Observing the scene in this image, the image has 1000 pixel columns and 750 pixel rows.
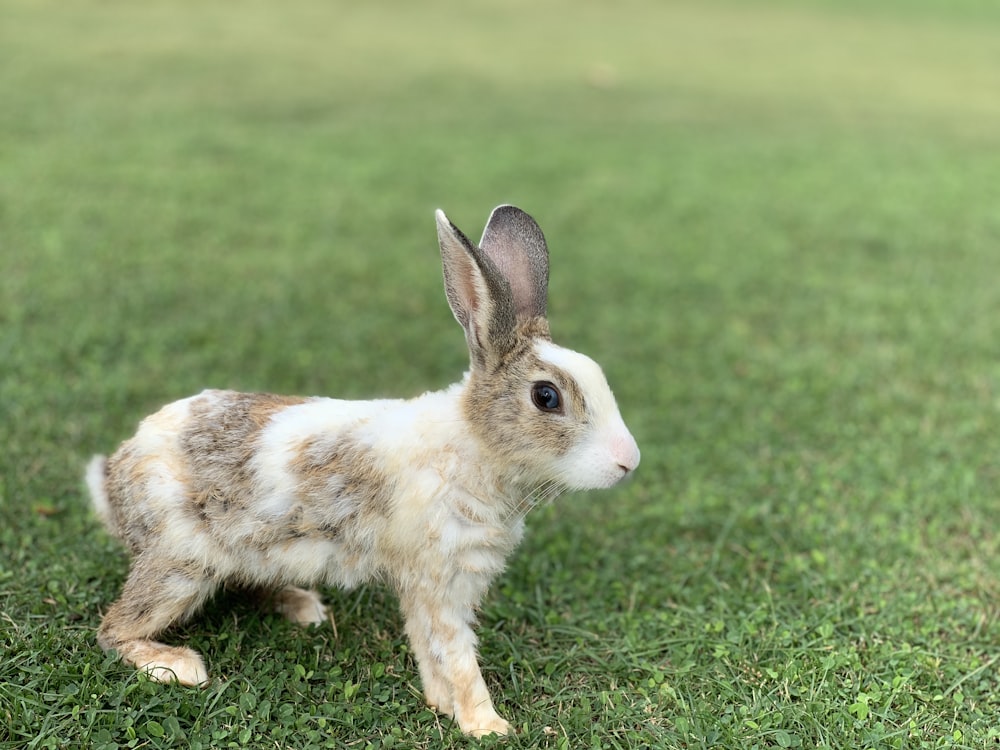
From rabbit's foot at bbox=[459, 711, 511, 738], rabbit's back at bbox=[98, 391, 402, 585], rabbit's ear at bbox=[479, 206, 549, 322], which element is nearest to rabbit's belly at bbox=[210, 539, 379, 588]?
rabbit's back at bbox=[98, 391, 402, 585]

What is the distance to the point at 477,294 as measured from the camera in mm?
2568

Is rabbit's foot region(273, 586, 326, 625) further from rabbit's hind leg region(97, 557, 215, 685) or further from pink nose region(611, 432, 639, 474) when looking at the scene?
pink nose region(611, 432, 639, 474)

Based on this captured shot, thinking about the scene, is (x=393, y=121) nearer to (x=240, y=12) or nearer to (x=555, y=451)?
(x=240, y=12)

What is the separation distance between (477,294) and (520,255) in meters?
0.32

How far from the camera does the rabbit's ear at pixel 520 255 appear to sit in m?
2.79

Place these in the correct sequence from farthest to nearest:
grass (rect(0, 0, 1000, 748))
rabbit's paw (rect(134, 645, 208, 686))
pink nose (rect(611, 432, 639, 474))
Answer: grass (rect(0, 0, 1000, 748)), rabbit's paw (rect(134, 645, 208, 686)), pink nose (rect(611, 432, 639, 474))

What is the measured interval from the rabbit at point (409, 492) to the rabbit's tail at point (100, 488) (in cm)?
21

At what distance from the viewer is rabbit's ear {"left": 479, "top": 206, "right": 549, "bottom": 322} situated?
9.16 ft

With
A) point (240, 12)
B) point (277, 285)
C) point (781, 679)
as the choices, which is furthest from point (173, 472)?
point (240, 12)

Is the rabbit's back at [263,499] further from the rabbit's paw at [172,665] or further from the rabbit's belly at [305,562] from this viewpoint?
the rabbit's paw at [172,665]

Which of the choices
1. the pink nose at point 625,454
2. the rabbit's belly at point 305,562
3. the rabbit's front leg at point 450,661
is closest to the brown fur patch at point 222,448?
the rabbit's belly at point 305,562

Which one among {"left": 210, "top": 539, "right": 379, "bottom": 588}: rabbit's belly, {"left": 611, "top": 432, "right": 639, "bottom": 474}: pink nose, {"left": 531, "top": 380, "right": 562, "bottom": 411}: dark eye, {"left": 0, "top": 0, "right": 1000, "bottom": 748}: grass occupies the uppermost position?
{"left": 531, "top": 380, "right": 562, "bottom": 411}: dark eye

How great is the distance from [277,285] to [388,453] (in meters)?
3.71

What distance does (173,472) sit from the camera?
271 cm
